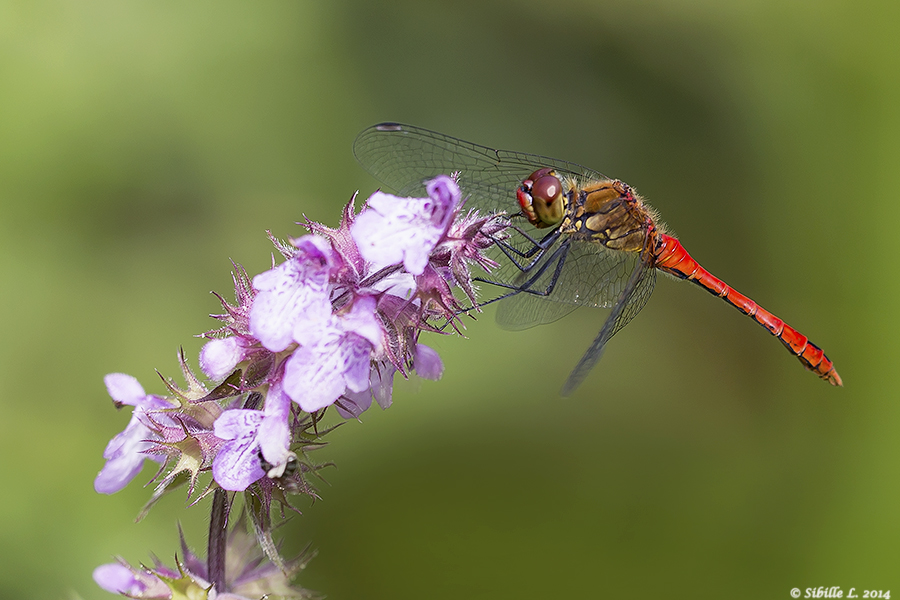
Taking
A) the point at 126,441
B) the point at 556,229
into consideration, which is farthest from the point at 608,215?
the point at 126,441

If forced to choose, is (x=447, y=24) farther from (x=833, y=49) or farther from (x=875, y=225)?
(x=875, y=225)

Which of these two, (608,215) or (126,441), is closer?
(126,441)

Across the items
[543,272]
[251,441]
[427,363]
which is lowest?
[251,441]

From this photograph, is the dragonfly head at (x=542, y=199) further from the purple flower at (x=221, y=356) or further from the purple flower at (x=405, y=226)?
the purple flower at (x=221, y=356)

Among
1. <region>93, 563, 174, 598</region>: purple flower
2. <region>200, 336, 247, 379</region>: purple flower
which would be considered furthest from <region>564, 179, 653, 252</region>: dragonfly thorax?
<region>93, 563, 174, 598</region>: purple flower

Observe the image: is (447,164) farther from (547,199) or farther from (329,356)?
(329,356)

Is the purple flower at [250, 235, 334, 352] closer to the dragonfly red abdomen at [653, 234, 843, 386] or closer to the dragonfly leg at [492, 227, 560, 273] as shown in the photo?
the dragonfly leg at [492, 227, 560, 273]
